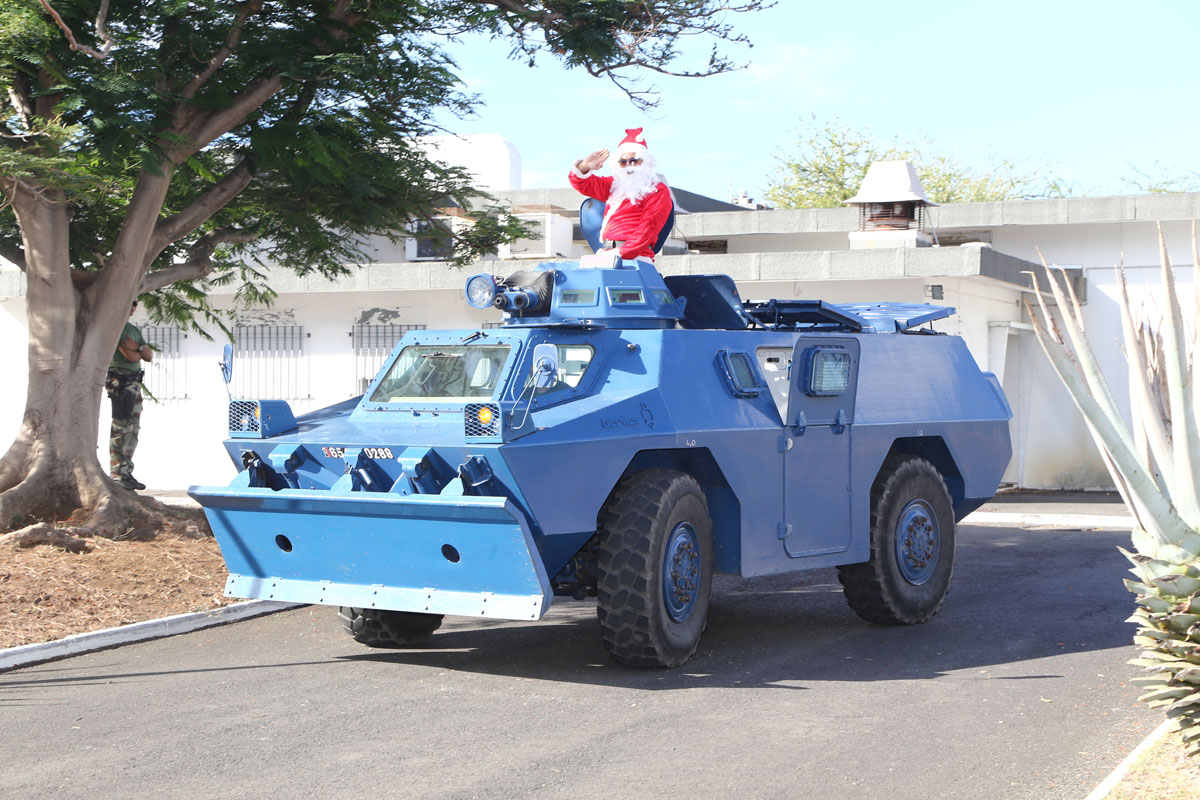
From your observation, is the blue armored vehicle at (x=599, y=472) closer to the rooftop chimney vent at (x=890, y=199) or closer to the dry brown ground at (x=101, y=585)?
the dry brown ground at (x=101, y=585)

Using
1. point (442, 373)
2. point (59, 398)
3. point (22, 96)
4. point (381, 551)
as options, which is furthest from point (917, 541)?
point (22, 96)

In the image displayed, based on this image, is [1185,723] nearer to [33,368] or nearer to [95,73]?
[95,73]

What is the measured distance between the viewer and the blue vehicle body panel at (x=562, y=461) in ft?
23.3

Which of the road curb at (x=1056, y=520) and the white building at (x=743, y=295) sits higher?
the white building at (x=743, y=295)

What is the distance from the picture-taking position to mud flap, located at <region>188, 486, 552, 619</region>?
23.0 feet

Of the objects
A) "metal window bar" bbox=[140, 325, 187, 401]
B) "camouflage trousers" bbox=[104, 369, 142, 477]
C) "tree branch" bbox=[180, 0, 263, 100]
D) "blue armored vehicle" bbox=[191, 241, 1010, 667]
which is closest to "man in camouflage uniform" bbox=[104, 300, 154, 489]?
"camouflage trousers" bbox=[104, 369, 142, 477]

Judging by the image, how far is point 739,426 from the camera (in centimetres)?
833

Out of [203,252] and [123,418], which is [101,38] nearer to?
[203,252]

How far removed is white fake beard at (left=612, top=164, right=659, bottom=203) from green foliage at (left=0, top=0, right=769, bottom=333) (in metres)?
1.57

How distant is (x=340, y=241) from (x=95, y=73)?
3628 millimetres

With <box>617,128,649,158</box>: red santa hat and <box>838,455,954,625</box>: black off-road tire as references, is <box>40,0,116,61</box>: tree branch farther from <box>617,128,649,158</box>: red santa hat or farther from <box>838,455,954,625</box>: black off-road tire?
<box>838,455,954,625</box>: black off-road tire

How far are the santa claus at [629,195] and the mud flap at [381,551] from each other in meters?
2.97

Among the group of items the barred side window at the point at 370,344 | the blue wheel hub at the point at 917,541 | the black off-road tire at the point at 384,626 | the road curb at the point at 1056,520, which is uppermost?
the barred side window at the point at 370,344

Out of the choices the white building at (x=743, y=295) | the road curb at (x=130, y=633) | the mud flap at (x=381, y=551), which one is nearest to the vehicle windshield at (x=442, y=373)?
the mud flap at (x=381, y=551)
